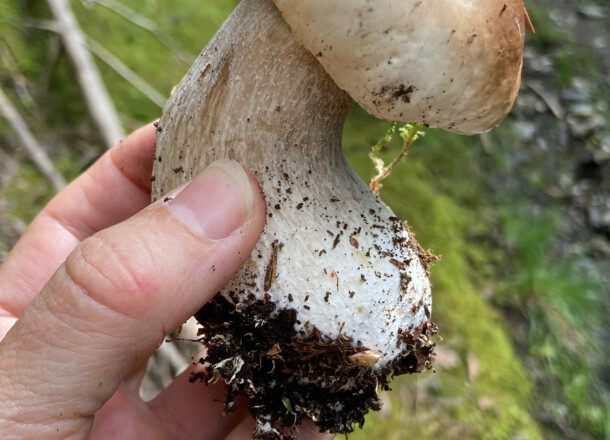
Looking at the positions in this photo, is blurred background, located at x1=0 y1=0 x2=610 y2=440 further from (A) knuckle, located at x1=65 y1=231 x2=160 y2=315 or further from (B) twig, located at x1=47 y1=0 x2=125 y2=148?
(A) knuckle, located at x1=65 y1=231 x2=160 y2=315

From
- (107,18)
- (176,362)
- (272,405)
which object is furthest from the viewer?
(107,18)

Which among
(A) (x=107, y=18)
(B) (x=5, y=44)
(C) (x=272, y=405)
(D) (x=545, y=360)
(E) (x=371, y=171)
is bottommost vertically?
(D) (x=545, y=360)

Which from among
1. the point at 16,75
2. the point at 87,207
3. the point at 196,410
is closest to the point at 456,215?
the point at 196,410

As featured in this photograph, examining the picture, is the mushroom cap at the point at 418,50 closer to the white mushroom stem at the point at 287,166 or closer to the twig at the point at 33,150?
the white mushroom stem at the point at 287,166

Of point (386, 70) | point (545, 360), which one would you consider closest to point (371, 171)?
point (545, 360)

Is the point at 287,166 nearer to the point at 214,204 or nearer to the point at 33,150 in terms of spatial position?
the point at 214,204

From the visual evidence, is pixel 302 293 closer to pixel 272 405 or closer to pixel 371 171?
pixel 272 405

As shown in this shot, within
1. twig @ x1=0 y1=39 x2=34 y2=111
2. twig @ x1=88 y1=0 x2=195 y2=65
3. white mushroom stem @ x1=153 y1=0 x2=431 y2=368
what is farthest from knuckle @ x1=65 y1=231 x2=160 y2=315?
twig @ x1=88 y1=0 x2=195 y2=65
